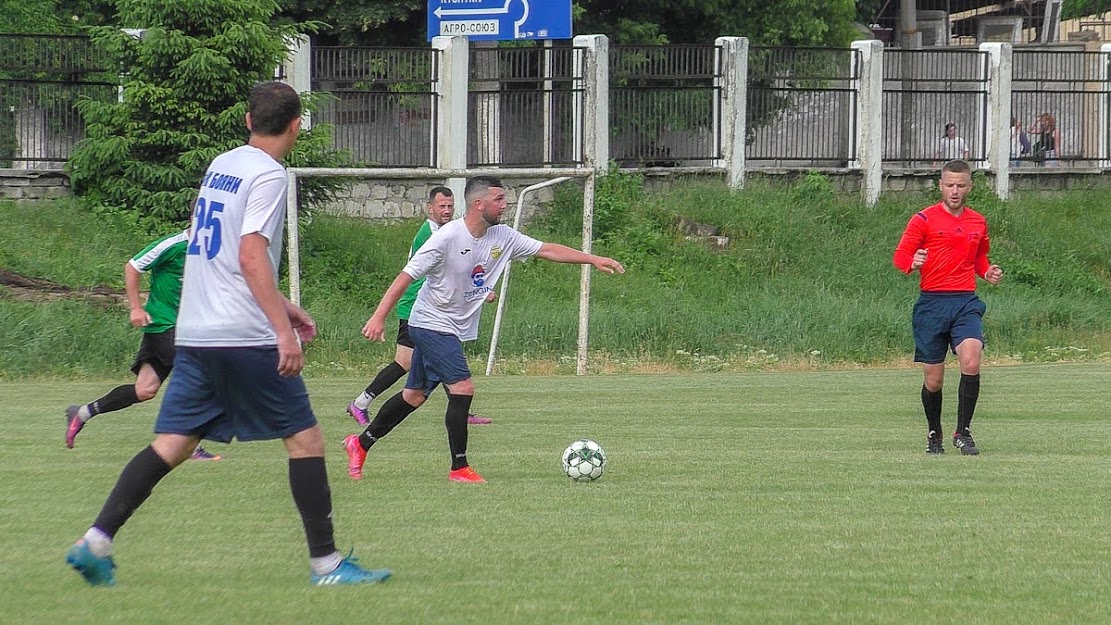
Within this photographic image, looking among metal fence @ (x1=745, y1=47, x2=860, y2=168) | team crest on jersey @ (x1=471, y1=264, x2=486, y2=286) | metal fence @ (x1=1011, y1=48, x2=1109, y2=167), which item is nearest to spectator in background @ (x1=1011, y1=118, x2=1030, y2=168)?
metal fence @ (x1=1011, y1=48, x2=1109, y2=167)

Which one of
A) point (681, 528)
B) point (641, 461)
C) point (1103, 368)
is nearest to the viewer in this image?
point (681, 528)

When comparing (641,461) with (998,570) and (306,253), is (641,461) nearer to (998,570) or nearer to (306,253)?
(998,570)

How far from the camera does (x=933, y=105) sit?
2756cm

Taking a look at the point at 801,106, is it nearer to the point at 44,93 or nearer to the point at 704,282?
the point at 704,282

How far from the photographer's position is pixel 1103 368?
1802 cm

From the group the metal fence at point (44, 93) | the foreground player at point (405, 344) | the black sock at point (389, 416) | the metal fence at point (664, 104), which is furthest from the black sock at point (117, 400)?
the metal fence at point (664, 104)

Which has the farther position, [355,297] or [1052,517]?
[355,297]

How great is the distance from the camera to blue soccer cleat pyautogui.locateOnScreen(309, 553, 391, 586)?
229 inches

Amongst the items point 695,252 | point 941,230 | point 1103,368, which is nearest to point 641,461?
point 941,230

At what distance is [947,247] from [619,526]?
153 inches

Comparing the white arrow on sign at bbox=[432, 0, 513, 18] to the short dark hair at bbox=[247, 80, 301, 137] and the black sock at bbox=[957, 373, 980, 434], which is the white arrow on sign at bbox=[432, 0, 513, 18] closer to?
Result: the black sock at bbox=[957, 373, 980, 434]

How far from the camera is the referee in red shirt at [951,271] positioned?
10070mm

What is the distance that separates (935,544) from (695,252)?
703 inches

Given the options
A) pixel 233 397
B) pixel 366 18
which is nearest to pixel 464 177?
pixel 233 397
